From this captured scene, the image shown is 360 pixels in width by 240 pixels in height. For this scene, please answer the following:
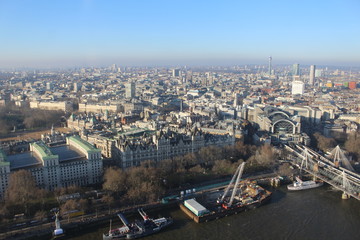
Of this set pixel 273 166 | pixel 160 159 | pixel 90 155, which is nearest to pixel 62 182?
pixel 90 155

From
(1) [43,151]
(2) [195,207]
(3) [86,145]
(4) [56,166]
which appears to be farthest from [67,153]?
(2) [195,207]

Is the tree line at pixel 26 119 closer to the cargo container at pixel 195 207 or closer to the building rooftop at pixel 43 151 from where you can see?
the building rooftop at pixel 43 151

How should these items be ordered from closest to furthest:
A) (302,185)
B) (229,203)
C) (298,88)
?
(229,203)
(302,185)
(298,88)

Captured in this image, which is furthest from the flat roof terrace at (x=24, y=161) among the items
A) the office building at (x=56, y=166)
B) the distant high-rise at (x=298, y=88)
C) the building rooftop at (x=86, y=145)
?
the distant high-rise at (x=298, y=88)

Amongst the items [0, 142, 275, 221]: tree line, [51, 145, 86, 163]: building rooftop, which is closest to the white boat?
[0, 142, 275, 221]: tree line

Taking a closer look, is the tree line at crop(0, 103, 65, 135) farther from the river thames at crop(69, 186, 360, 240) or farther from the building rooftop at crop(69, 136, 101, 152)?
the river thames at crop(69, 186, 360, 240)

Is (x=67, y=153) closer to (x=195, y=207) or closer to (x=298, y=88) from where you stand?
(x=195, y=207)
